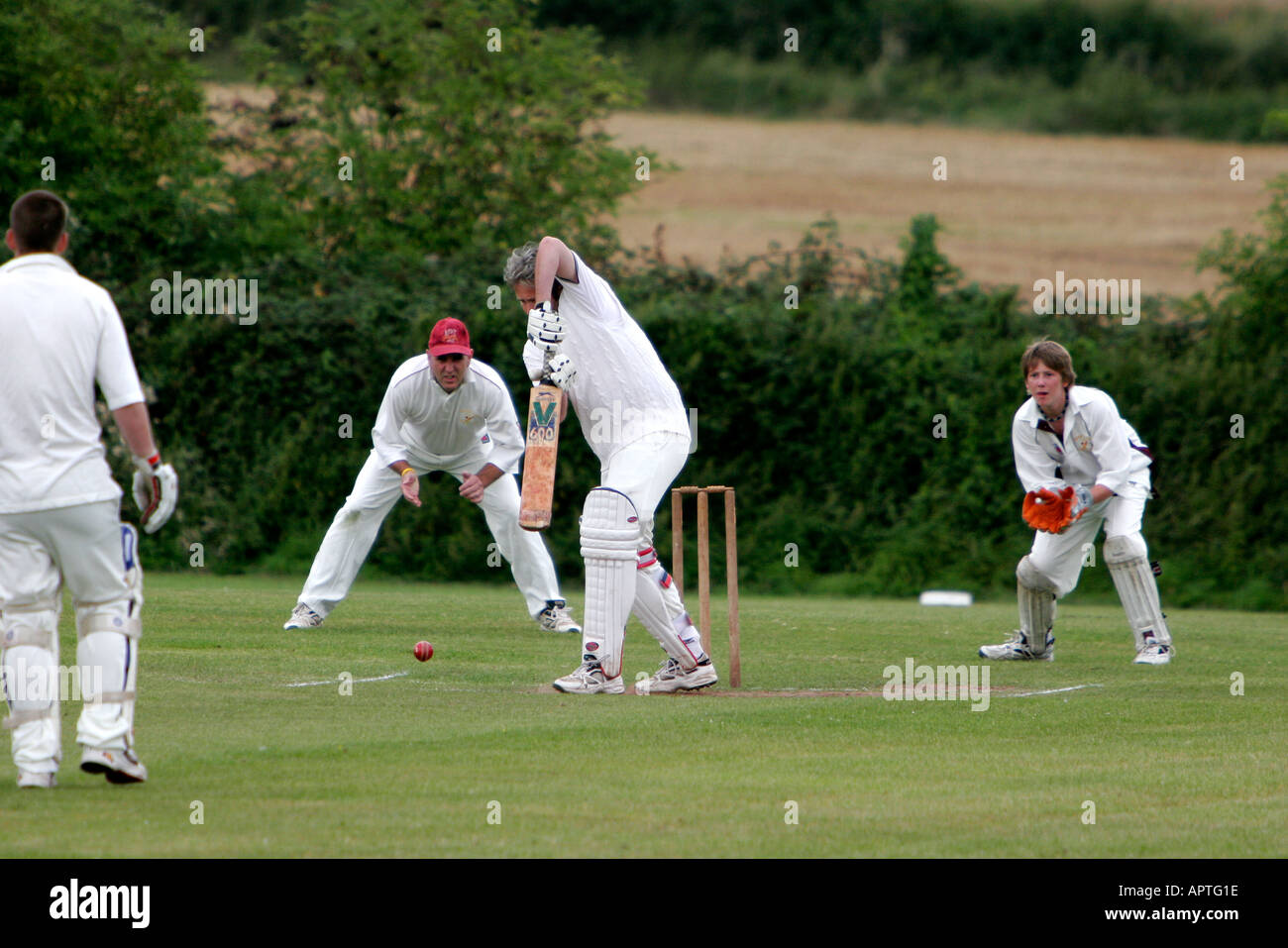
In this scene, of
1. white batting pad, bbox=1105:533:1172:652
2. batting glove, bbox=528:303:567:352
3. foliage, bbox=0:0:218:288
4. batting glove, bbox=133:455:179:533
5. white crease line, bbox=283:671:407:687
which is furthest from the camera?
foliage, bbox=0:0:218:288

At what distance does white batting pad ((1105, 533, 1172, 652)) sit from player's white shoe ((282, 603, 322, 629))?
525 cm

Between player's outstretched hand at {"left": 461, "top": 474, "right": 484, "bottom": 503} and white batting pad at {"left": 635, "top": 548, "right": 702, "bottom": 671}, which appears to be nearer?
white batting pad at {"left": 635, "top": 548, "right": 702, "bottom": 671}

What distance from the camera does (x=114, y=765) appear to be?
6.50 metres

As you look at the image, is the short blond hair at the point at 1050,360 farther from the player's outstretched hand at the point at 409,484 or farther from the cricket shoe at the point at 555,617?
the player's outstretched hand at the point at 409,484

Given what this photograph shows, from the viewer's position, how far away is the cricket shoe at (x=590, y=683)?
9.28 meters

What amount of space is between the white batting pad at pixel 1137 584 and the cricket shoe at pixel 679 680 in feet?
11.0

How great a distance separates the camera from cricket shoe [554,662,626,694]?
928 centimetres

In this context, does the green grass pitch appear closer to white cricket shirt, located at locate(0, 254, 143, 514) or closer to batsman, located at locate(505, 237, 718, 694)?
batsman, located at locate(505, 237, 718, 694)

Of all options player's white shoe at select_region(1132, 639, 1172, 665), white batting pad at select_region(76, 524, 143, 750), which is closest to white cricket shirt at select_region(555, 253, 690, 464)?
white batting pad at select_region(76, 524, 143, 750)

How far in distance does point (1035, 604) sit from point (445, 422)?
14.1 ft

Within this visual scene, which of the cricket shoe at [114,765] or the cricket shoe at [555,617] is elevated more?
the cricket shoe at [114,765]

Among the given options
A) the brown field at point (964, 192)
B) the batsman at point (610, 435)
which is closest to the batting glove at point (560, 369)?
the batsman at point (610, 435)

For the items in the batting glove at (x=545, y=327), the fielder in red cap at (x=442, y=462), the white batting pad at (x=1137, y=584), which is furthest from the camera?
the fielder in red cap at (x=442, y=462)

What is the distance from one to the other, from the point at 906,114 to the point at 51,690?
37379mm
